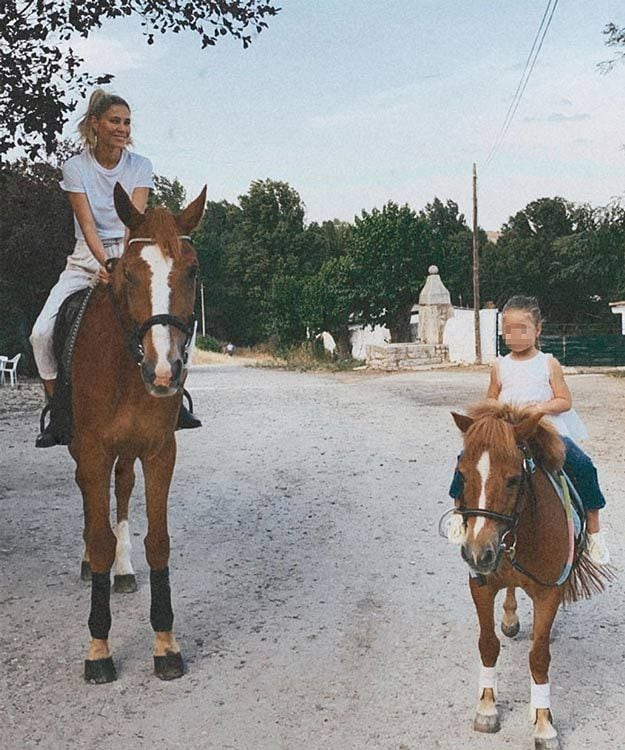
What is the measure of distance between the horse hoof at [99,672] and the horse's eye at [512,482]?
2174 millimetres

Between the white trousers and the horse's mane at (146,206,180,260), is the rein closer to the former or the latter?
the horse's mane at (146,206,180,260)

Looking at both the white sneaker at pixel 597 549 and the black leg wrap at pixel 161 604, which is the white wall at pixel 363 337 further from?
the white sneaker at pixel 597 549

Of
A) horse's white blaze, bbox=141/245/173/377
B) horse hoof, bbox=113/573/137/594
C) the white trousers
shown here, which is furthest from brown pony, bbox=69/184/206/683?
horse hoof, bbox=113/573/137/594

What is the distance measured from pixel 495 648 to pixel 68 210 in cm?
2360

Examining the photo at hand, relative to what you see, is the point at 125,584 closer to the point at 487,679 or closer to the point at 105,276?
the point at 105,276

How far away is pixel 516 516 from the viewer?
10.7ft

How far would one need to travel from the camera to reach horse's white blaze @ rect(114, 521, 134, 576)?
5465 mm

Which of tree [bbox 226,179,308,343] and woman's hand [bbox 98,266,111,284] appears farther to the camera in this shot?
tree [bbox 226,179,308,343]

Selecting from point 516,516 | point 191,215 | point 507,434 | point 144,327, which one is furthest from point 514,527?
point 191,215

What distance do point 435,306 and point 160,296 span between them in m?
25.9

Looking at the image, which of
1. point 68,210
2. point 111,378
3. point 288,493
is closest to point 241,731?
point 111,378

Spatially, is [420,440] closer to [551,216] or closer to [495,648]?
[495,648]

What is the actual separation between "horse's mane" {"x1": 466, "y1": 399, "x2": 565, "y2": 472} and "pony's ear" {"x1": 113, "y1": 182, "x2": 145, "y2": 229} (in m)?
1.76

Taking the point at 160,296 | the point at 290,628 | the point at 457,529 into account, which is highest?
the point at 160,296
